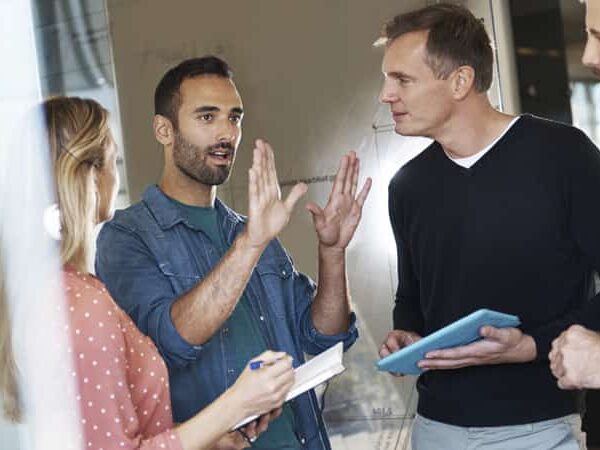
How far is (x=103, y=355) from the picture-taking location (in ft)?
4.30

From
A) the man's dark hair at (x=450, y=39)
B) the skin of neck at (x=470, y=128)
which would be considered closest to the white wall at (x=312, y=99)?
the man's dark hair at (x=450, y=39)

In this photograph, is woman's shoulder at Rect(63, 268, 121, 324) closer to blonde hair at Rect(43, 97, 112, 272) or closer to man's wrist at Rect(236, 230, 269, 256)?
blonde hair at Rect(43, 97, 112, 272)

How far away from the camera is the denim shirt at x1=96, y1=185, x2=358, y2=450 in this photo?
5.58ft

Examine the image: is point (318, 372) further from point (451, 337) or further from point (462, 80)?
point (462, 80)

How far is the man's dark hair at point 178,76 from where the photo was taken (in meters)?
1.95

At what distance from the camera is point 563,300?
1.76m

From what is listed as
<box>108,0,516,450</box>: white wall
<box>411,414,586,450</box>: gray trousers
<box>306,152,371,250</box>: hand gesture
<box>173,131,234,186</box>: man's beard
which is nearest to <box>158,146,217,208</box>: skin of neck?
<box>173,131,234,186</box>: man's beard

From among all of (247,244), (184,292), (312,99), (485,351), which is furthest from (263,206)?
(312,99)

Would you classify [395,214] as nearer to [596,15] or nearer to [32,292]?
[596,15]

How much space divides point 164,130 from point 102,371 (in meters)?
0.76

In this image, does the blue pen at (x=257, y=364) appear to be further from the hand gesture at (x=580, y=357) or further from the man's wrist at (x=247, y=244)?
the hand gesture at (x=580, y=357)

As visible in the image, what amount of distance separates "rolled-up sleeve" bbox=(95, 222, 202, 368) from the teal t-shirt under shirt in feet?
0.28

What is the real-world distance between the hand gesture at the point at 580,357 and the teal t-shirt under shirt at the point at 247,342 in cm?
55

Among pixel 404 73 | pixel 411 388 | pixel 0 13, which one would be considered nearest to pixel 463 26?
pixel 404 73
